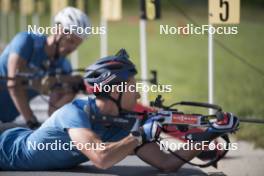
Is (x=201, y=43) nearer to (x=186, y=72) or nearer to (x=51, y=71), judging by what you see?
(x=186, y=72)

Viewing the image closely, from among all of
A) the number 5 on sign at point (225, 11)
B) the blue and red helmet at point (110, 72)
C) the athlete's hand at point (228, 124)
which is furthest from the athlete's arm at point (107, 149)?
the number 5 on sign at point (225, 11)

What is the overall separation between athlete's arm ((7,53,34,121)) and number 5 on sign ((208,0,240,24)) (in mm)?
2131

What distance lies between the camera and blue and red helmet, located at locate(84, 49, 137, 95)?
277 inches

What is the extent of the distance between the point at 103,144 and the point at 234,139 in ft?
14.4

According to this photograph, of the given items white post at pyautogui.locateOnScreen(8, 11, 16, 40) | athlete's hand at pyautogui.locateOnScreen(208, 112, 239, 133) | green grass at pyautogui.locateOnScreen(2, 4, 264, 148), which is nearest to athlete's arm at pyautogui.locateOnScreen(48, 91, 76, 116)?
green grass at pyautogui.locateOnScreen(2, 4, 264, 148)

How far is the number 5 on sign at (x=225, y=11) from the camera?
9477mm

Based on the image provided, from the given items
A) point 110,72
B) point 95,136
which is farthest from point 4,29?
point 95,136

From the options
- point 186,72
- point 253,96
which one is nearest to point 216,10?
point 253,96

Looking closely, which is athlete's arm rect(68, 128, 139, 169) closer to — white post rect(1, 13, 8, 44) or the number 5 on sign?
the number 5 on sign

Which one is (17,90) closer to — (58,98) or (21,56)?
(21,56)

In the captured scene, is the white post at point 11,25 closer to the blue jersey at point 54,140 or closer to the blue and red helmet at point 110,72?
the blue jersey at point 54,140

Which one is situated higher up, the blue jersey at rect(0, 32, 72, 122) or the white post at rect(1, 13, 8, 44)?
the white post at rect(1, 13, 8, 44)

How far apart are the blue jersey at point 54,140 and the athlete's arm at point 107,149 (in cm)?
12

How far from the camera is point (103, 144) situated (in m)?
6.94
